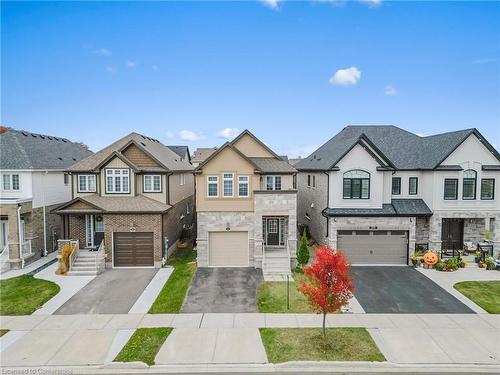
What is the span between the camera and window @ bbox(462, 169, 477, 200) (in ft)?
71.7

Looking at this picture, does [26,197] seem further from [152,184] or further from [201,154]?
[201,154]

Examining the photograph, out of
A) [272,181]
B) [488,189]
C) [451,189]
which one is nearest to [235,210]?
[272,181]

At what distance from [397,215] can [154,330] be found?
16.1 m

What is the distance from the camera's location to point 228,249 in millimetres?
20266

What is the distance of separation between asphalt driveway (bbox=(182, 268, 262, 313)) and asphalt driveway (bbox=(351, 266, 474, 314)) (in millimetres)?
5325

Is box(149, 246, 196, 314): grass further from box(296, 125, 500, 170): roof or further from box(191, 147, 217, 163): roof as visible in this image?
box(191, 147, 217, 163): roof

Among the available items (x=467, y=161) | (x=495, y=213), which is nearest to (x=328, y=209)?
(x=467, y=161)

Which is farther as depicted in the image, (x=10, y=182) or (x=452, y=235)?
(x=452, y=235)

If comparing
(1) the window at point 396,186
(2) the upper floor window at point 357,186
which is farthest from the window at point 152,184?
(1) the window at point 396,186

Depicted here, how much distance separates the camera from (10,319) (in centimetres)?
1330

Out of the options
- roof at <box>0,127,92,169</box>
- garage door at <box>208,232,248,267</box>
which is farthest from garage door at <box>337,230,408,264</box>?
roof at <box>0,127,92,169</box>

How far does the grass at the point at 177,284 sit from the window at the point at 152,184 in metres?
4.79

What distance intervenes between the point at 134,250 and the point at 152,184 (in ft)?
14.6

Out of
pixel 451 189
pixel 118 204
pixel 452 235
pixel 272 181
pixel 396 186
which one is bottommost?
pixel 452 235
